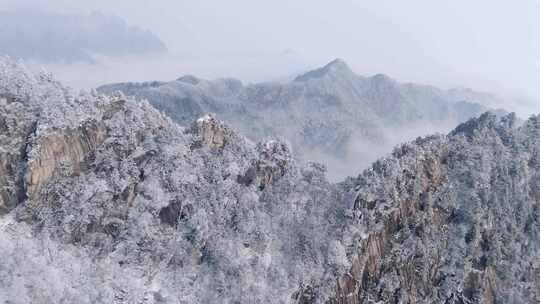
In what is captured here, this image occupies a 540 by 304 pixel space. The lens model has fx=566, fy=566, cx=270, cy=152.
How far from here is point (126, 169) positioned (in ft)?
556

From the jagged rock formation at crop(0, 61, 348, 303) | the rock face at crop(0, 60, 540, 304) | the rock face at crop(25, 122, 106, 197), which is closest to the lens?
the jagged rock formation at crop(0, 61, 348, 303)

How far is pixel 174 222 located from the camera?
172000 millimetres

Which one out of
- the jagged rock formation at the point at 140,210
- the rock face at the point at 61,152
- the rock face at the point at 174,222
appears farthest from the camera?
the rock face at the point at 61,152

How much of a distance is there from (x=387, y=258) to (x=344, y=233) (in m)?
17.4

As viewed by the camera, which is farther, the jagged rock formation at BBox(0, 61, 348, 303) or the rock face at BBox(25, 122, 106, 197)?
the rock face at BBox(25, 122, 106, 197)

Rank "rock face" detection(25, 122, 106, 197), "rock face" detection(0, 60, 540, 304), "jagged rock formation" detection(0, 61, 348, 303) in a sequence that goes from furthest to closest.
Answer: "rock face" detection(25, 122, 106, 197) → "rock face" detection(0, 60, 540, 304) → "jagged rock formation" detection(0, 61, 348, 303)

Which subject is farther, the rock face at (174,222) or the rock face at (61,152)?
the rock face at (61,152)

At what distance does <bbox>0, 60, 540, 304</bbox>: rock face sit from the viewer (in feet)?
501

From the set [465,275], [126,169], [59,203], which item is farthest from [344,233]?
[59,203]

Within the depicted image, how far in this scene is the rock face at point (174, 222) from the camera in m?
153

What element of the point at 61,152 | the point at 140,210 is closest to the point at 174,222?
the point at 140,210

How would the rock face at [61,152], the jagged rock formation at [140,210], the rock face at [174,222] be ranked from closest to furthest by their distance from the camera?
the jagged rock formation at [140,210] → the rock face at [174,222] → the rock face at [61,152]

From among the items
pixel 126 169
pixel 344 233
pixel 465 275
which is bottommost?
pixel 465 275

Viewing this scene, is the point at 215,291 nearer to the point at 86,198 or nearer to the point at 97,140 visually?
the point at 86,198
